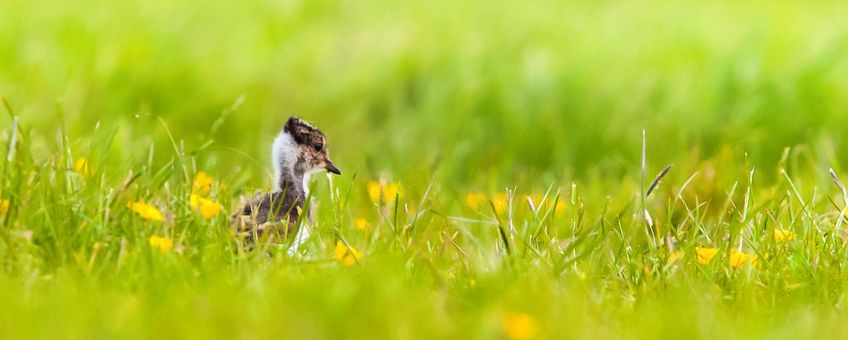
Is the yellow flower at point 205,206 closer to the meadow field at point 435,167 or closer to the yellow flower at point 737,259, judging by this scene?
the meadow field at point 435,167

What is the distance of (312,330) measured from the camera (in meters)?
3.17

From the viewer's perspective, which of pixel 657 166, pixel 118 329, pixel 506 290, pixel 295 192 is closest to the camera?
pixel 118 329

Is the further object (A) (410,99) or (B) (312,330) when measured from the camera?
(A) (410,99)

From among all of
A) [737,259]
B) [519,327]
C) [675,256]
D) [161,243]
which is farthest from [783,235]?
[161,243]

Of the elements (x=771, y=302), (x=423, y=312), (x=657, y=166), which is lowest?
(x=657, y=166)

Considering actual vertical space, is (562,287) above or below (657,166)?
above

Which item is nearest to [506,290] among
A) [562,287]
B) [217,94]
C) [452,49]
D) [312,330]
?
[562,287]

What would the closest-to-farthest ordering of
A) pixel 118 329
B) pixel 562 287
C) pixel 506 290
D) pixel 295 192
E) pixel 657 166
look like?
pixel 118 329 < pixel 506 290 < pixel 562 287 < pixel 295 192 < pixel 657 166

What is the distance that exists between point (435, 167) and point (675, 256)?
189 centimetres

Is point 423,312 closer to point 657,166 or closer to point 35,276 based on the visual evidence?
point 35,276

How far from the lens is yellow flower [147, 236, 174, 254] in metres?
Answer: 3.81

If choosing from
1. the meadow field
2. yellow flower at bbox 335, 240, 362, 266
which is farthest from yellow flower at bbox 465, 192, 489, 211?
yellow flower at bbox 335, 240, 362, 266

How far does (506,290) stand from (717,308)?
2.16 ft

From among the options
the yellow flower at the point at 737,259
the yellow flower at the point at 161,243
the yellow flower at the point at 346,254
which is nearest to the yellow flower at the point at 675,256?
the yellow flower at the point at 737,259
